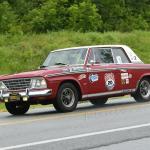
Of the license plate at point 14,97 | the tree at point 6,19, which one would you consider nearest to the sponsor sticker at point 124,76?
the license plate at point 14,97

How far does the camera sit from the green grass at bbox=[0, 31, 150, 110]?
33.5m

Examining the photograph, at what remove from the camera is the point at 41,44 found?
36.0 metres

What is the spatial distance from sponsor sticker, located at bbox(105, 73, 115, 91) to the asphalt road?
57 cm

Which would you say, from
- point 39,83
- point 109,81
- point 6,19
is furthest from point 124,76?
point 6,19

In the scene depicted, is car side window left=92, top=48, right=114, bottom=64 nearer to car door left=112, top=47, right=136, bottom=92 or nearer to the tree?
car door left=112, top=47, right=136, bottom=92

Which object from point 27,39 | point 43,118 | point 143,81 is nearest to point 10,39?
point 27,39

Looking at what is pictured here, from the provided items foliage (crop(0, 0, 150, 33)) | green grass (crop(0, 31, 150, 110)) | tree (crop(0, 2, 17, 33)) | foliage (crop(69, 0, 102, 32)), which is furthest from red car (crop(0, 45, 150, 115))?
foliage (crop(69, 0, 102, 32))

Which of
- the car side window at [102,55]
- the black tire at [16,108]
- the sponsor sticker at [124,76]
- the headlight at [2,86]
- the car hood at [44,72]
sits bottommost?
the black tire at [16,108]

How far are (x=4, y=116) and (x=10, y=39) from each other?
2125cm

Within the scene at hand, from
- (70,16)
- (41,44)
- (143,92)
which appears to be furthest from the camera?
(70,16)

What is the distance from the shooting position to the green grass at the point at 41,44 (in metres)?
33.5

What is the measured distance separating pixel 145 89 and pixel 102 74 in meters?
2.02

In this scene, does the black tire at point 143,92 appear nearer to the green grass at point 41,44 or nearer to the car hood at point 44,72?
the car hood at point 44,72

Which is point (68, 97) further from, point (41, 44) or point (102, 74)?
point (41, 44)
